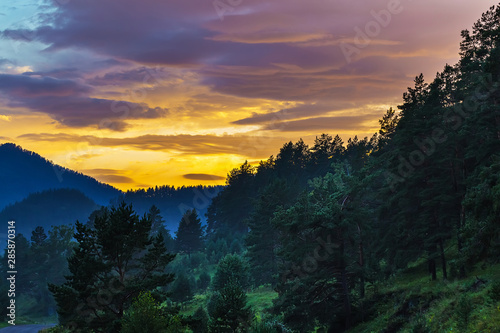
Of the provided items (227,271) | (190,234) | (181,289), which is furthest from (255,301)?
(190,234)

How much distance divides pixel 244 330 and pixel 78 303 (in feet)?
42.4

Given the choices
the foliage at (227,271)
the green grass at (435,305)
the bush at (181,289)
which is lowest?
the bush at (181,289)

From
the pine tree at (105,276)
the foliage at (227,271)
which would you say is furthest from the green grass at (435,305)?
the foliage at (227,271)

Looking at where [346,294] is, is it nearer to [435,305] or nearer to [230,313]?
[435,305]

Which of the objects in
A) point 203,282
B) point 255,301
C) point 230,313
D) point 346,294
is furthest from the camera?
point 203,282

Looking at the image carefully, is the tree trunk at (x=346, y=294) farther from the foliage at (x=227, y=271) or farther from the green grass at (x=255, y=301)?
the foliage at (x=227, y=271)

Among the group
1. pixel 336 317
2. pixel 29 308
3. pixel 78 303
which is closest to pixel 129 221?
pixel 78 303

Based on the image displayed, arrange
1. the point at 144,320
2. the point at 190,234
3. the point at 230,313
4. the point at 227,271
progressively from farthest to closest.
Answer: the point at 190,234, the point at 227,271, the point at 230,313, the point at 144,320

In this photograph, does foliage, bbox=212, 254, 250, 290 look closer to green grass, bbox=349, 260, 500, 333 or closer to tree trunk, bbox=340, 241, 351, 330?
green grass, bbox=349, 260, 500, 333

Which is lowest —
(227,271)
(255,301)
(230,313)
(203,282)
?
(203,282)

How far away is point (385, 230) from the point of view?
43.9 m

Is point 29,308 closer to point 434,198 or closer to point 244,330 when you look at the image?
point 244,330

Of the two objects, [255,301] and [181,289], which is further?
[181,289]

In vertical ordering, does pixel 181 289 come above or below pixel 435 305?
below
